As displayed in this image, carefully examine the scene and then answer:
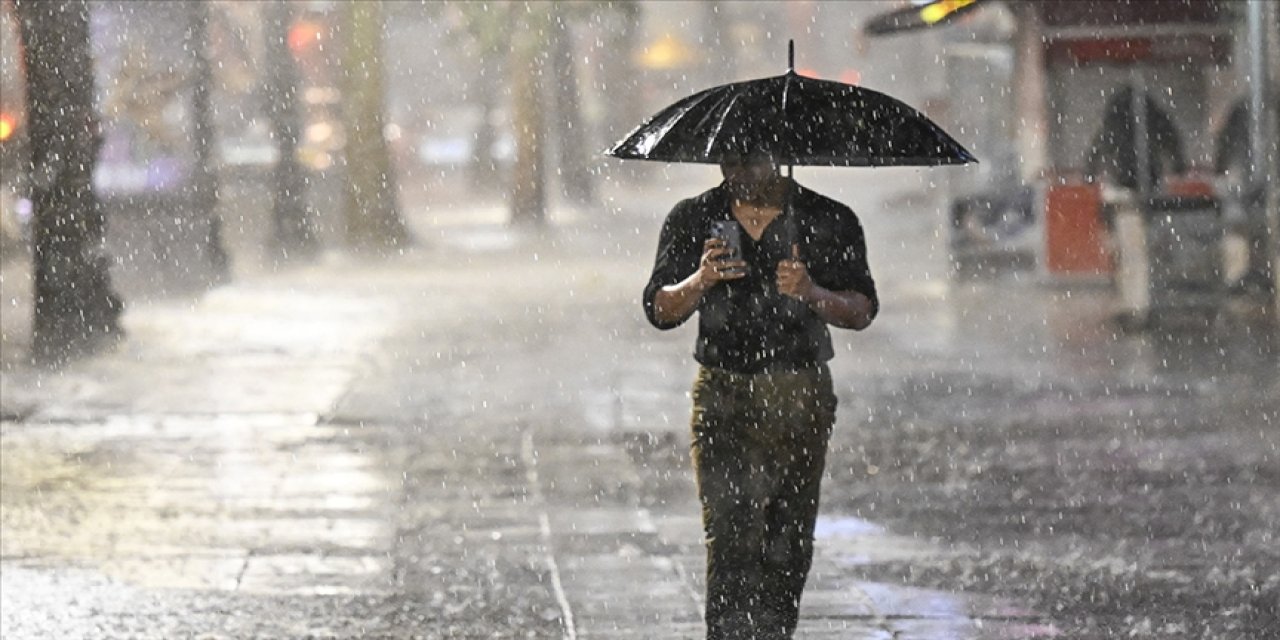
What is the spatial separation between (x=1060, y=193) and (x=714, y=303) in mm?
18472

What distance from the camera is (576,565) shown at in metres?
9.30

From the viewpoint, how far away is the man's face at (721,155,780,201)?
650 cm

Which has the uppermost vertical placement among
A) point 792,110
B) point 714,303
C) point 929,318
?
point 792,110

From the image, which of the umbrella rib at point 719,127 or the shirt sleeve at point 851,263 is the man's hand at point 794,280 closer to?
the shirt sleeve at point 851,263

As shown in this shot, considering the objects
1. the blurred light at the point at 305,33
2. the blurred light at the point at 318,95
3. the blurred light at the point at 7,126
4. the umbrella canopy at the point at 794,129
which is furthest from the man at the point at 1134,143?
the blurred light at the point at 318,95

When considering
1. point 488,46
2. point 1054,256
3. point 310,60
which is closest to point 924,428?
point 1054,256

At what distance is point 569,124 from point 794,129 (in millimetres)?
42954

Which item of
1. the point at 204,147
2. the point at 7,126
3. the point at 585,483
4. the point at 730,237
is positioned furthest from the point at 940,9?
the point at 7,126

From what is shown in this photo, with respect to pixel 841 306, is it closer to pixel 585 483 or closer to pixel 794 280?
pixel 794 280

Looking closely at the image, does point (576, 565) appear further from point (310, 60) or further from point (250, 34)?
point (310, 60)

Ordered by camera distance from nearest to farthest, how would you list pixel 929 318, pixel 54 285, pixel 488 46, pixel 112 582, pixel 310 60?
pixel 112 582
pixel 54 285
pixel 929 318
pixel 488 46
pixel 310 60

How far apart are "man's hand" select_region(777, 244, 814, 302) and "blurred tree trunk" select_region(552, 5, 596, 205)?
38.6m

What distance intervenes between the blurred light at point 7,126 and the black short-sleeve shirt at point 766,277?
2299cm

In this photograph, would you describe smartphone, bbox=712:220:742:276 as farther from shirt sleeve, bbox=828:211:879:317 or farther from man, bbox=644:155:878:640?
shirt sleeve, bbox=828:211:879:317
